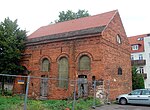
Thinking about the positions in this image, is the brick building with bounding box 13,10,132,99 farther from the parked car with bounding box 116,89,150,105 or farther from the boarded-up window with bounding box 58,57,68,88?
the parked car with bounding box 116,89,150,105

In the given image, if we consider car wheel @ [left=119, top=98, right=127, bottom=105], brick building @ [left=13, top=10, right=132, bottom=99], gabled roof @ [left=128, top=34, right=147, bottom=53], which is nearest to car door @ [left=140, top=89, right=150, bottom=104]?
car wheel @ [left=119, top=98, right=127, bottom=105]

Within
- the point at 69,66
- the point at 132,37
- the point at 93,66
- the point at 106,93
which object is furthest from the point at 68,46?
the point at 132,37

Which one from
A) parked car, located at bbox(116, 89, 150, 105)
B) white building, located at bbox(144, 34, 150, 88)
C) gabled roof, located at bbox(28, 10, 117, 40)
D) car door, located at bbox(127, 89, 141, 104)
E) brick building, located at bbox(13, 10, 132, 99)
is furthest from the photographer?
white building, located at bbox(144, 34, 150, 88)

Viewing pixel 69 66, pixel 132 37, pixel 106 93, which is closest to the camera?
pixel 106 93

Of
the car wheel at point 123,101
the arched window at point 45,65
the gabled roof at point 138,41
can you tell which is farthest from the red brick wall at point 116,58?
the gabled roof at point 138,41

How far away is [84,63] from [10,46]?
9.24 m

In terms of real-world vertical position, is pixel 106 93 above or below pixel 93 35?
below

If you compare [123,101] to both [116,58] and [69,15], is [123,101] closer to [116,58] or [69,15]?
[116,58]

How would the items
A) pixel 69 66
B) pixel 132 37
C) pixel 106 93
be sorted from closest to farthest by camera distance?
pixel 106 93, pixel 69 66, pixel 132 37

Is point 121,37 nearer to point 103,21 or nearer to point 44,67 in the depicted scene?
point 103,21

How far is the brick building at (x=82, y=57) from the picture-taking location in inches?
781

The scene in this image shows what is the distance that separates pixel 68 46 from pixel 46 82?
5025mm

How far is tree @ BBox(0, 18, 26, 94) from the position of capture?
912 inches

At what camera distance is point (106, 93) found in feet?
63.2
